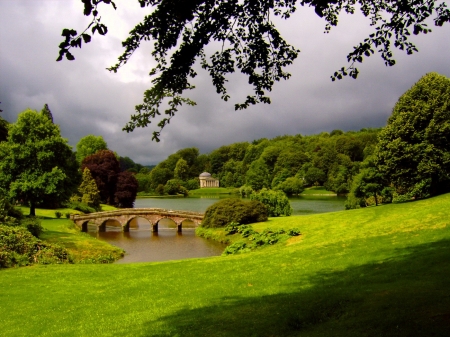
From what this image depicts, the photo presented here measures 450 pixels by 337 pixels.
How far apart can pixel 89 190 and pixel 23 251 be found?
43.4 metres

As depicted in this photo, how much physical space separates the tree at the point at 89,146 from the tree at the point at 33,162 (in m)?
45.6

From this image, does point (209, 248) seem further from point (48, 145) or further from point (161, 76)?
point (161, 76)

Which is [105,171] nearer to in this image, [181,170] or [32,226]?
[32,226]

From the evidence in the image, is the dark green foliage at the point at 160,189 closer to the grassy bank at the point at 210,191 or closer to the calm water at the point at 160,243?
the grassy bank at the point at 210,191

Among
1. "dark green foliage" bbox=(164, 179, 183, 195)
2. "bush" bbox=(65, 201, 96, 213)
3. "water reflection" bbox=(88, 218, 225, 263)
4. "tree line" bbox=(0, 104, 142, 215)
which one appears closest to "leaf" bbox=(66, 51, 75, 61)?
"water reflection" bbox=(88, 218, 225, 263)

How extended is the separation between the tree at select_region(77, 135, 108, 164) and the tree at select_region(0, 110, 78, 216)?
45.6 meters

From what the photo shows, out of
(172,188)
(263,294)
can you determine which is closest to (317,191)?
(172,188)

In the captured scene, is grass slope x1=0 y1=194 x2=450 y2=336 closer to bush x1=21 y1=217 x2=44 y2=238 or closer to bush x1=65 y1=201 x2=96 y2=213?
bush x1=21 y1=217 x2=44 y2=238

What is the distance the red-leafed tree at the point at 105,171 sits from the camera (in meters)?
72.4

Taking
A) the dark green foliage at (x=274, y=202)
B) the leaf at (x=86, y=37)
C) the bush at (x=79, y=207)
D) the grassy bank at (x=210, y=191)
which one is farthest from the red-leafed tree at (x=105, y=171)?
the leaf at (x=86, y=37)

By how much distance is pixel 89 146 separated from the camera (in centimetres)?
9219

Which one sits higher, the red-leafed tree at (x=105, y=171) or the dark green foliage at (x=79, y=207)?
the red-leafed tree at (x=105, y=171)

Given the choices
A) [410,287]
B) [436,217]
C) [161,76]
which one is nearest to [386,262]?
[410,287]

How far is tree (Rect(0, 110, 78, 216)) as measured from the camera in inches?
1714
